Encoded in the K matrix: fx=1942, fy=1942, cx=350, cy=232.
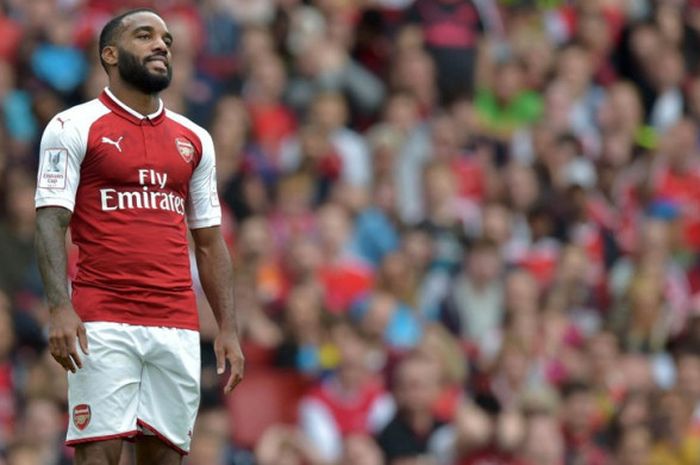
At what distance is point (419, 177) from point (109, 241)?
8356 millimetres

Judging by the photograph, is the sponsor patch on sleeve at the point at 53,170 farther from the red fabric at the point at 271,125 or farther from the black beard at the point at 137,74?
the red fabric at the point at 271,125

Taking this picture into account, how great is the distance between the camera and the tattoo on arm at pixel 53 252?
7.84 meters

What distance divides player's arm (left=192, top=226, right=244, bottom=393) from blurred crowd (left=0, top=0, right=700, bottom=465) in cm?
389

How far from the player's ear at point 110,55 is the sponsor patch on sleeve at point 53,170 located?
1.56ft

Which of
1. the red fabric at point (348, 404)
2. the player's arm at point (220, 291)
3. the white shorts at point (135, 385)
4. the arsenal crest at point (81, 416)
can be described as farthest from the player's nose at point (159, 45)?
the red fabric at point (348, 404)

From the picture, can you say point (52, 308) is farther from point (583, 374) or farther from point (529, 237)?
point (529, 237)

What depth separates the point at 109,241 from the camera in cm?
816

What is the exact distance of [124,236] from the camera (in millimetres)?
8180

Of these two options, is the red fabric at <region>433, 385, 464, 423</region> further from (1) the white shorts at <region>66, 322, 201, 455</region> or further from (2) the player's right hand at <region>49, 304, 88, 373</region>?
(2) the player's right hand at <region>49, 304, 88, 373</region>

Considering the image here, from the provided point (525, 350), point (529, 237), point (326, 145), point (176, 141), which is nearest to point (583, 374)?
point (525, 350)

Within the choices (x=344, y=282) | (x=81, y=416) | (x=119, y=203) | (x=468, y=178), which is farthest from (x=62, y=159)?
(x=468, y=178)

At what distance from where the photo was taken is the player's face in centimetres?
819

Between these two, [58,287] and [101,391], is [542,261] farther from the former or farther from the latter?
[58,287]

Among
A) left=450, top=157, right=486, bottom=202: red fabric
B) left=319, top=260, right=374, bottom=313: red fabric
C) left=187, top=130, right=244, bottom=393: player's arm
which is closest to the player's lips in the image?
left=187, top=130, right=244, bottom=393: player's arm
